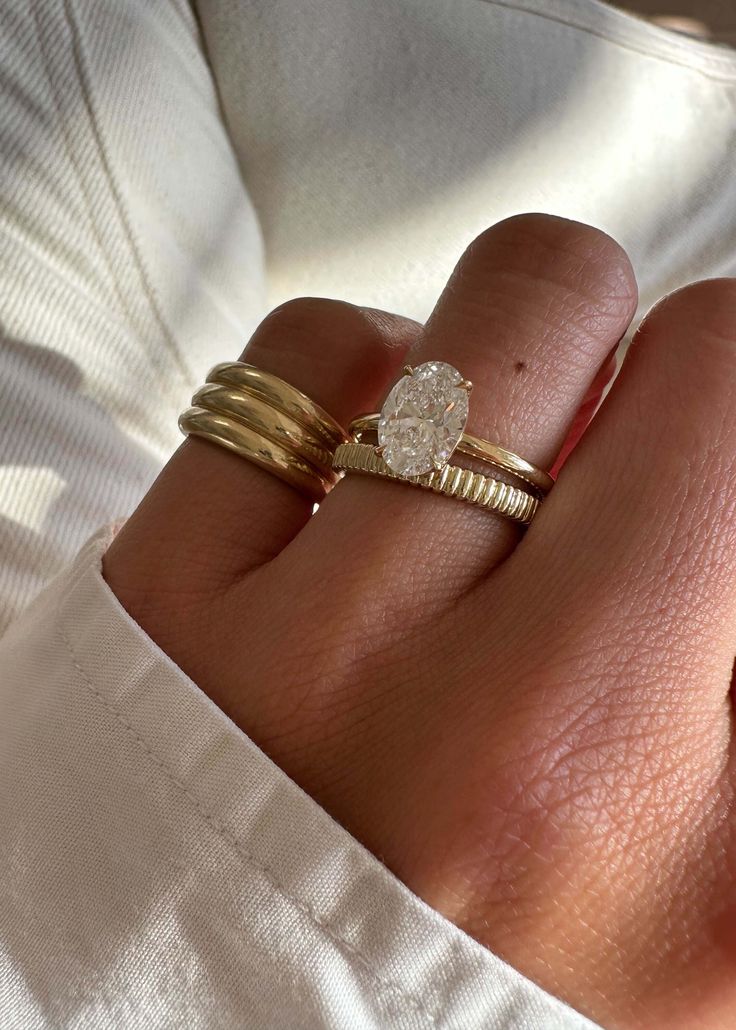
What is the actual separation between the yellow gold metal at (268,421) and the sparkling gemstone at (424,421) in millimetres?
54

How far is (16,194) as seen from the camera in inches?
27.5

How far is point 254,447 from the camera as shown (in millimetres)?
522

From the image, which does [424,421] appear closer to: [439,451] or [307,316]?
[439,451]

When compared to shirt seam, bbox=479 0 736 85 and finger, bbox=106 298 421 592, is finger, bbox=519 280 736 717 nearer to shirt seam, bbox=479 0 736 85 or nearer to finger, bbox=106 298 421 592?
finger, bbox=106 298 421 592

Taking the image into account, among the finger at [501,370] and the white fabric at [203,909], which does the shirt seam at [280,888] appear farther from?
the finger at [501,370]

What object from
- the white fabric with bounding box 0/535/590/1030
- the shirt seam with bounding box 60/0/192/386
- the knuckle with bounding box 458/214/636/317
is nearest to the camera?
the white fabric with bounding box 0/535/590/1030

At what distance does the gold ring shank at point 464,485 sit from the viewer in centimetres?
47

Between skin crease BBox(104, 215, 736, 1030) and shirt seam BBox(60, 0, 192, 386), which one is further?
shirt seam BBox(60, 0, 192, 386)

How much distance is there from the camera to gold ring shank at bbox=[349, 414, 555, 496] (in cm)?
47

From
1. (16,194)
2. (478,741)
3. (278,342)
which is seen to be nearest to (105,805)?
(478,741)

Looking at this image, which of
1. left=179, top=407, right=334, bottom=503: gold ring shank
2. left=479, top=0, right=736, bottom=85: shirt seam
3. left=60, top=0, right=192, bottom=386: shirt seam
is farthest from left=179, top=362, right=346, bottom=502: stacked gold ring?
left=479, top=0, right=736, bottom=85: shirt seam

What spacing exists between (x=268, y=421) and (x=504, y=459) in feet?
0.47

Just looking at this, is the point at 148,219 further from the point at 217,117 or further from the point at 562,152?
the point at 562,152

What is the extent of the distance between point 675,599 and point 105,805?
30 cm
